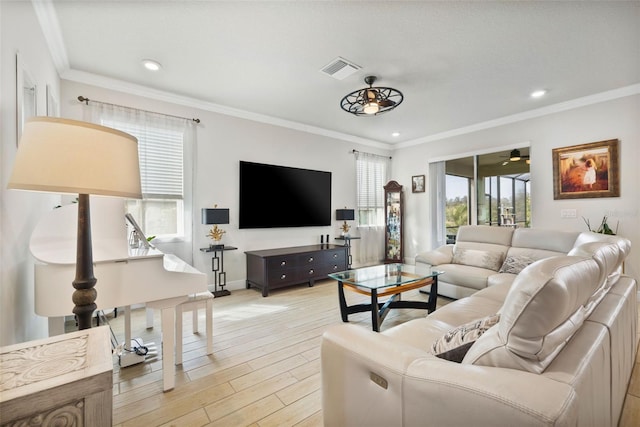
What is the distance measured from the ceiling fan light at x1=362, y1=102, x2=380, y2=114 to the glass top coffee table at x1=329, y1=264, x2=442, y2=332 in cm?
187

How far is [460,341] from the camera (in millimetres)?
1154

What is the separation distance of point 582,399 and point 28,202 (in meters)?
2.86

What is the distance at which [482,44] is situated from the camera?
8.64 ft

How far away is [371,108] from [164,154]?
107 inches

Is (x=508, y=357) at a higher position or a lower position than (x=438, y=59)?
lower

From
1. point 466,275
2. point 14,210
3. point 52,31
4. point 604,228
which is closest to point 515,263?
point 466,275

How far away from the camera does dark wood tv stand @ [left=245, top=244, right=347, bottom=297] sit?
3953 millimetres

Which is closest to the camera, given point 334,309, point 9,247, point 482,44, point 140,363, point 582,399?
point 582,399

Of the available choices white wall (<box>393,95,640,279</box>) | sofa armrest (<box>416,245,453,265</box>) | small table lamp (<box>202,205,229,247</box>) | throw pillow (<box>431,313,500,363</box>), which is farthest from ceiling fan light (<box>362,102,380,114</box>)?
white wall (<box>393,95,640,279</box>)

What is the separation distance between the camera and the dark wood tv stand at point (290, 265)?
3.95 meters

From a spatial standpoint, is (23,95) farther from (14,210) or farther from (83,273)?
(83,273)

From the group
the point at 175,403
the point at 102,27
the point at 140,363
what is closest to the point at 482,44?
the point at 102,27

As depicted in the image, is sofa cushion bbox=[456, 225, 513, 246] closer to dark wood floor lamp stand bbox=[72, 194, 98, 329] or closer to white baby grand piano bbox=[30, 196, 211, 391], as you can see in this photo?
white baby grand piano bbox=[30, 196, 211, 391]

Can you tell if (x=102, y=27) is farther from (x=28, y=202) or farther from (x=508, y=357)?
(x=508, y=357)
